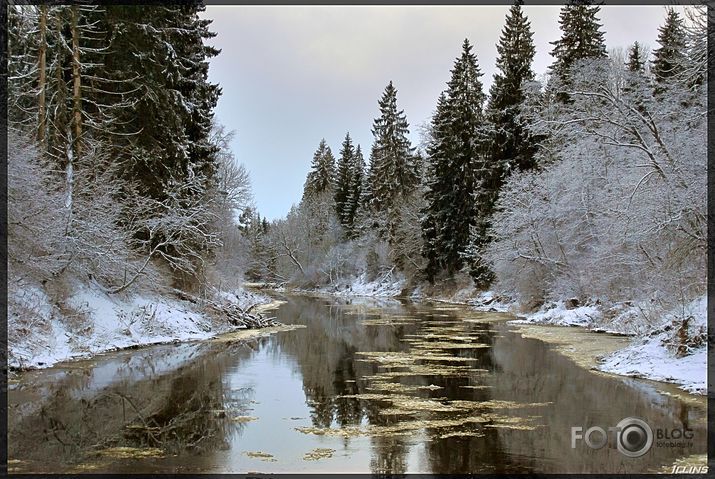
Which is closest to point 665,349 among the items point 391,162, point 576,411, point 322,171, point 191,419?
point 576,411

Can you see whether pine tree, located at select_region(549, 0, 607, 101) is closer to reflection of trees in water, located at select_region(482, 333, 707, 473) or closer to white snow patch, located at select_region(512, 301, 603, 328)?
white snow patch, located at select_region(512, 301, 603, 328)

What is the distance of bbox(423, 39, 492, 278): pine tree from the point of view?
151ft

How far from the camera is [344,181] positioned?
77188mm

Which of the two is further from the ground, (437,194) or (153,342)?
(437,194)

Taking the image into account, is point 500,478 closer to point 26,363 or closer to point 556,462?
point 556,462

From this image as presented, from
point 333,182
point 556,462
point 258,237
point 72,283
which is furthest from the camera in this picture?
point 258,237

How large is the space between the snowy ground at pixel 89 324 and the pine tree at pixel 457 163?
85.7ft

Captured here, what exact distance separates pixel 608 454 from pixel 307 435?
4.51m

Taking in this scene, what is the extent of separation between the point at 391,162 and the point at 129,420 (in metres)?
54.4

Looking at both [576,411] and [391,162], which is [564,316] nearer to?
[576,411]

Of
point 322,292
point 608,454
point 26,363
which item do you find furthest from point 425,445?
point 322,292

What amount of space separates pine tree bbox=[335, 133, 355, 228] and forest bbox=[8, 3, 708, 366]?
96.6 feet

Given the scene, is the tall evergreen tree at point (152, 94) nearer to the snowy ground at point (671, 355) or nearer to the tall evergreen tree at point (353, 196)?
the snowy ground at point (671, 355)

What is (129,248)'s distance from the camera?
21203mm
